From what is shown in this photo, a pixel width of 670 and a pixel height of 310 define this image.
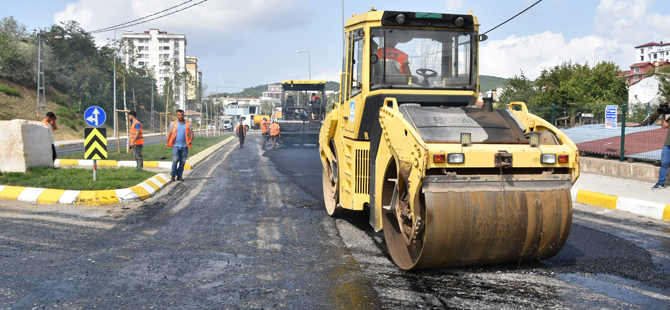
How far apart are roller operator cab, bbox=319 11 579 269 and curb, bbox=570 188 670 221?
352 centimetres

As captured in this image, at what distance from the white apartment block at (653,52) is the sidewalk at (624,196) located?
135569 mm

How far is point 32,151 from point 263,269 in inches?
354

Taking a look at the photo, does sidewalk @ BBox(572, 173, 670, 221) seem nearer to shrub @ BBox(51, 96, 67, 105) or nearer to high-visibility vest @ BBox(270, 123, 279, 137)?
high-visibility vest @ BBox(270, 123, 279, 137)

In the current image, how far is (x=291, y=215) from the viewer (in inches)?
295

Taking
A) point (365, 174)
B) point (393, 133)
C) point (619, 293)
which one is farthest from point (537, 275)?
point (365, 174)

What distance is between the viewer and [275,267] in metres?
4.72

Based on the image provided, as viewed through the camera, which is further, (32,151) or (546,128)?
(32,151)

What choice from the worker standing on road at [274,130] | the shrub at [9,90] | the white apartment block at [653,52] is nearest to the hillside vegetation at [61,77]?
the shrub at [9,90]

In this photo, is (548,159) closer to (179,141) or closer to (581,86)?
(179,141)

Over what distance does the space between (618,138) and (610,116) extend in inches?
21.4

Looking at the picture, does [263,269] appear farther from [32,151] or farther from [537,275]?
[32,151]

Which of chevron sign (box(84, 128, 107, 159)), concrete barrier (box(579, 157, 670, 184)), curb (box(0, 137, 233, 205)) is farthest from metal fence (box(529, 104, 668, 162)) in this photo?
chevron sign (box(84, 128, 107, 159))

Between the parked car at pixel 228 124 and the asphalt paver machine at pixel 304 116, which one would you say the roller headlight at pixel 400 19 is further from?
the parked car at pixel 228 124

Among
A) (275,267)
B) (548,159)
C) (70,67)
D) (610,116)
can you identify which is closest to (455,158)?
(548,159)
